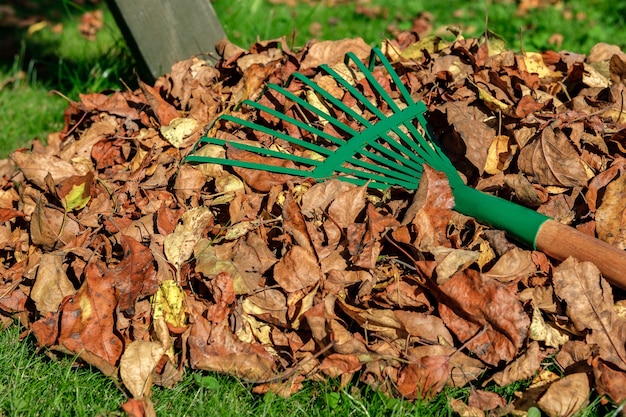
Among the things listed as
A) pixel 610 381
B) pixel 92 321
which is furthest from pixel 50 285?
pixel 610 381

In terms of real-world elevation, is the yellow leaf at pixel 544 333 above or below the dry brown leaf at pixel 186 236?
below

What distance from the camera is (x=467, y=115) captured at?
7.84 feet

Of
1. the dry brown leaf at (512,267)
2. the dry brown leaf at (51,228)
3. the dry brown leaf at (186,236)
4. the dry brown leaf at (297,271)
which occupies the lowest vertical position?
the dry brown leaf at (512,267)

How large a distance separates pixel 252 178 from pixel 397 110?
57 cm

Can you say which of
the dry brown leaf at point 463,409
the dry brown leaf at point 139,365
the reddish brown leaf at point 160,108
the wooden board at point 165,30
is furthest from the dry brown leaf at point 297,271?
the wooden board at point 165,30

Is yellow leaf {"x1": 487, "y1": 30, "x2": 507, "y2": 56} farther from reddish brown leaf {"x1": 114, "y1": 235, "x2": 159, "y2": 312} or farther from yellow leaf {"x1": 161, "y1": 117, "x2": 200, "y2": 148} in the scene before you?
reddish brown leaf {"x1": 114, "y1": 235, "x2": 159, "y2": 312}

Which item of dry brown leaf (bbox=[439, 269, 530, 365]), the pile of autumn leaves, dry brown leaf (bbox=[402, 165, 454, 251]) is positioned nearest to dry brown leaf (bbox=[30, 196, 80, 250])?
the pile of autumn leaves

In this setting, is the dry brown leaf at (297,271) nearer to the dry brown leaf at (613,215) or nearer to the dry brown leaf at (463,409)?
the dry brown leaf at (463,409)

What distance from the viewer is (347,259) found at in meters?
2.08

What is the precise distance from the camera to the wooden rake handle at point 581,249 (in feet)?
6.25

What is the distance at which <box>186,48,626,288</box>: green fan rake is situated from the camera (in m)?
2.17

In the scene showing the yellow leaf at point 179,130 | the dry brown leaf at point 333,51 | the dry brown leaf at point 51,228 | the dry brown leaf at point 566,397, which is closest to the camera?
the dry brown leaf at point 566,397

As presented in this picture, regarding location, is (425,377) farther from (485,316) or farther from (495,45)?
(495,45)

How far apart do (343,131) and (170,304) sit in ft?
2.92
